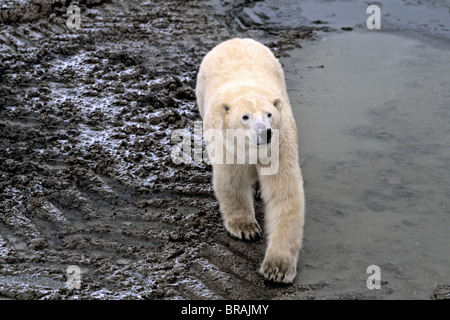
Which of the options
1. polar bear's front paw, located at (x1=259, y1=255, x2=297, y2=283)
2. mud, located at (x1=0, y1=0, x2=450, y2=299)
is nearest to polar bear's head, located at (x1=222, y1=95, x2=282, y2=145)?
polar bear's front paw, located at (x1=259, y1=255, x2=297, y2=283)

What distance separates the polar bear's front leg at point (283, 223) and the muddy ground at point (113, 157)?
0.13 m

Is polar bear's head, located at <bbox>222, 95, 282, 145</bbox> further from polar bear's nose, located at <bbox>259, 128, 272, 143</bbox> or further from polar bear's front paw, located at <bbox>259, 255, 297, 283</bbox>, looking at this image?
polar bear's front paw, located at <bbox>259, 255, 297, 283</bbox>

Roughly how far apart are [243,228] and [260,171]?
54cm

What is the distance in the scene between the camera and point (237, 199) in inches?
191

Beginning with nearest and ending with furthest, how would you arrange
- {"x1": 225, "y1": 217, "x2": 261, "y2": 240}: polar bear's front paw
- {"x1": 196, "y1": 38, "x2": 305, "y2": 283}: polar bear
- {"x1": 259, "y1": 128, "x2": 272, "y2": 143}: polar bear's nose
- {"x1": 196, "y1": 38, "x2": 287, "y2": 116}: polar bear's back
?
1. {"x1": 259, "y1": 128, "x2": 272, "y2": 143}: polar bear's nose
2. {"x1": 196, "y1": 38, "x2": 305, "y2": 283}: polar bear
3. {"x1": 225, "y1": 217, "x2": 261, "y2": 240}: polar bear's front paw
4. {"x1": 196, "y1": 38, "x2": 287, "y2": 116}: polar bear's back

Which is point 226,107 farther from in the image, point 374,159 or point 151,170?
point 374,159

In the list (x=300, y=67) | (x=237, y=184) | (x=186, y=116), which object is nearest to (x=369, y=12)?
(x=300, y=67)

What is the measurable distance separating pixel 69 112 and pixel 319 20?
416 centimetres

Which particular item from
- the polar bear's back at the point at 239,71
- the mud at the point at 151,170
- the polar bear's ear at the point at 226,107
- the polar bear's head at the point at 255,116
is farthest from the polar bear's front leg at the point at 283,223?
the polar bear's back at the point at 239,71

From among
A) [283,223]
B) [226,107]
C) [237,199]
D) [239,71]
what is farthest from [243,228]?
[239,71]

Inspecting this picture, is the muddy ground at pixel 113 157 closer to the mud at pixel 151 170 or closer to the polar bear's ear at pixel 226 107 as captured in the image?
the mud at pixel 151 170

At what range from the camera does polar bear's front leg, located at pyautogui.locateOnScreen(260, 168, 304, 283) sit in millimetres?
4332

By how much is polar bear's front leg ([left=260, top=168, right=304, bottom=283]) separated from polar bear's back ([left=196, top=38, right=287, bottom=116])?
722 mm

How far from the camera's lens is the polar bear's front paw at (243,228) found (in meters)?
4.82
